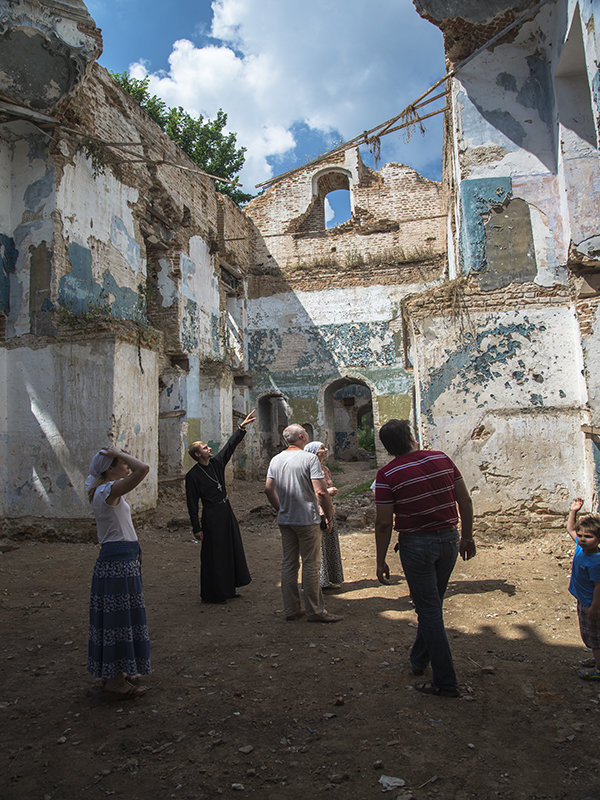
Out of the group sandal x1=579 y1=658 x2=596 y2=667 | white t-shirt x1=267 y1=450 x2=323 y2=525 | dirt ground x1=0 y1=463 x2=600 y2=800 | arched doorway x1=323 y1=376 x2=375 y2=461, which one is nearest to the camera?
dirt ground x1=0 y1=463 x2=600 y2=800

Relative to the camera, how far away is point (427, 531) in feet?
10.3

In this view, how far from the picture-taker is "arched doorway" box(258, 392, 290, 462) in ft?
56.6

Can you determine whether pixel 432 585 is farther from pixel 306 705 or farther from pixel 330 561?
pixel 330 561

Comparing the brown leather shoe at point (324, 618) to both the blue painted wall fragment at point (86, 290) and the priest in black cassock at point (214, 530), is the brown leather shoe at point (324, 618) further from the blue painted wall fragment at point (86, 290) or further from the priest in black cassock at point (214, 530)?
the blue painted wall fragment at point (86, 290)

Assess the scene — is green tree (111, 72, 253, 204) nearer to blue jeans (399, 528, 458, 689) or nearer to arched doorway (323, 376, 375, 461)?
arched doorway (323, 376, 375, 461)

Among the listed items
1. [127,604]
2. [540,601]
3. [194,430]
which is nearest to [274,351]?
[194,430]

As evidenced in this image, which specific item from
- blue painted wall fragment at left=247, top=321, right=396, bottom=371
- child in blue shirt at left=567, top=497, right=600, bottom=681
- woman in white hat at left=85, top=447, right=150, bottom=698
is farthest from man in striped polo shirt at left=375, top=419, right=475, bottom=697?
blue painted wall fragment at left=247, top=321, right=396, bottom=371

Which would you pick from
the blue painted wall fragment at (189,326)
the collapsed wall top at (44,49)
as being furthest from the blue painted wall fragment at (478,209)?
the blue painted wall fragment at (189,326)

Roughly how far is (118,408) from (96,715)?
554 centimetres

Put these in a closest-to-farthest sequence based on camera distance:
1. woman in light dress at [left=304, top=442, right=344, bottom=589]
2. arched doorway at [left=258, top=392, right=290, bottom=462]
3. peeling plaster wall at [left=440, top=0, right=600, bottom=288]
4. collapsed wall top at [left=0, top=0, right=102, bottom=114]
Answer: woman in light dress at [left=304, top=442, right=344, bottom=589] < peeling plaster wall at [left=440, top=0, right=600, bottom=288] < collapsed wall top at [left=0, top=0, right=102, bottom=114] < arched doorway at [left=258, top=392, right=290, bottom=462]

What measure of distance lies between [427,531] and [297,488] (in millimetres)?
1536

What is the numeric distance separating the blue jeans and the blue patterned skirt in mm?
1647

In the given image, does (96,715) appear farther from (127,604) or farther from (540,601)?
(540,601)

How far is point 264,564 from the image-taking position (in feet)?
22.5
